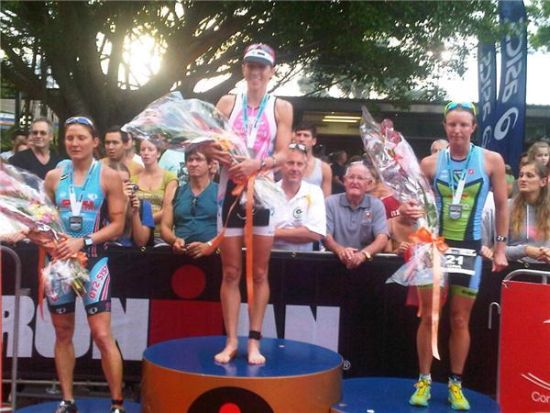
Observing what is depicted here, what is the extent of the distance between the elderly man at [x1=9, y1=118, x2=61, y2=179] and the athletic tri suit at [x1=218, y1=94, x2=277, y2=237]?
315 cm

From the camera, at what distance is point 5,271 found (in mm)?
5633

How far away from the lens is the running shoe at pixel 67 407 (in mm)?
4570

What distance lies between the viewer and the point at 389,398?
187 inches

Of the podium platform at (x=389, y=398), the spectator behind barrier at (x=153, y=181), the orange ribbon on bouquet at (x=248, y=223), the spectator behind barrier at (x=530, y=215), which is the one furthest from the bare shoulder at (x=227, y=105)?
the spectator behind barrier at (x=530, y=215)

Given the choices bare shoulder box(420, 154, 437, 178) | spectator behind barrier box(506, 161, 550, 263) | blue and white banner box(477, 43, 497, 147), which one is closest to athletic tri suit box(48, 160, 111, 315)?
bare shoulder box(420, 154, 437, 178)

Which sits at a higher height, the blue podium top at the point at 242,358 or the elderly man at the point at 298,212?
the elderly man at the point at 298,212

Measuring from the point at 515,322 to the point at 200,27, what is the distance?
10.7 meters

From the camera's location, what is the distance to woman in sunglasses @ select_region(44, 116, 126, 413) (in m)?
4.58

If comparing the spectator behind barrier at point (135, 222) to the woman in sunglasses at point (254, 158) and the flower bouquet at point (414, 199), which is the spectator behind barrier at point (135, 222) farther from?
the flower bouquet at point (414, 199)

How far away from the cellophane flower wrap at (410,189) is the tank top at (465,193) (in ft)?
0.39

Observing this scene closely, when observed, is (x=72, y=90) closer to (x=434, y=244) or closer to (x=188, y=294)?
(x=188, y=294)

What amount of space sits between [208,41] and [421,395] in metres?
10.4

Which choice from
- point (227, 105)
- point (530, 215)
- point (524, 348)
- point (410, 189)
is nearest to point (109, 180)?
point (227, 105)

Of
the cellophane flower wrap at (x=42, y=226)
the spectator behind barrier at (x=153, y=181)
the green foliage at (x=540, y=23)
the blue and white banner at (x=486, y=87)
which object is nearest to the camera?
the cellophane flower wrap at (x=42, y=226)
